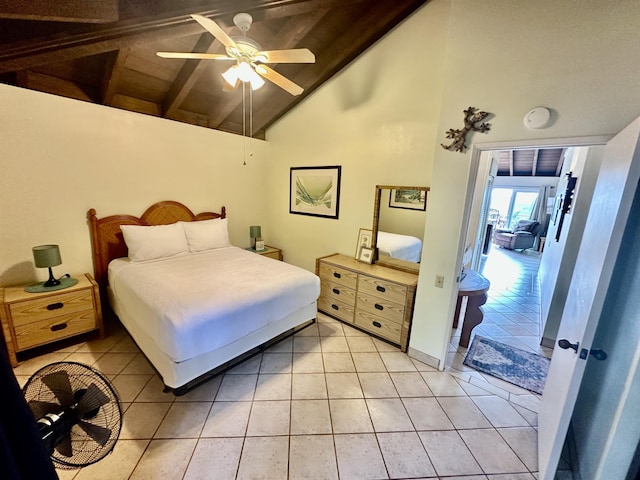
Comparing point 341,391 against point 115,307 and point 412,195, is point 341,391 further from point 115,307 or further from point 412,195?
point 115,307

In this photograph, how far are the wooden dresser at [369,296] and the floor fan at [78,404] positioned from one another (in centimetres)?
230

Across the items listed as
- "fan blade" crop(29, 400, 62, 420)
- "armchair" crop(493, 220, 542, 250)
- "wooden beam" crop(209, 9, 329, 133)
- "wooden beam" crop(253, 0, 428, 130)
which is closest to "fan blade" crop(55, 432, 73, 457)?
"fan blade" crop(29, 400, 62, 420)

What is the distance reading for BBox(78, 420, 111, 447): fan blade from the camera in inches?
39.9

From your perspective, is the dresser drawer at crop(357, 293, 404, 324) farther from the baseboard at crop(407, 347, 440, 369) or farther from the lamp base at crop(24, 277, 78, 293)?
the lamp base at crop(24, 277, 78, 293)

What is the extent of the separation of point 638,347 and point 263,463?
2.01 metres

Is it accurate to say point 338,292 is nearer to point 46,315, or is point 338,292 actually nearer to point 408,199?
point 408,199

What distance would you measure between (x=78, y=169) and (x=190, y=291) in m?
1.97

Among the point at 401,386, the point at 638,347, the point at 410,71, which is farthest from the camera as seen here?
the point at 410,71

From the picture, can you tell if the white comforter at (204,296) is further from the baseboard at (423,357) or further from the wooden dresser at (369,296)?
the baseboard at (423,357)

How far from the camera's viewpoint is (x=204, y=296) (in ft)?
6.87

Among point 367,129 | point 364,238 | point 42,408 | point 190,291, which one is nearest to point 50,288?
point 190,291

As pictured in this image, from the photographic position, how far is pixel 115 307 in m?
2.82

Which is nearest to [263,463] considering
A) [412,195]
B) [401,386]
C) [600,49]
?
[401,386]

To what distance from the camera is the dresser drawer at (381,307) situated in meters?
2.72
